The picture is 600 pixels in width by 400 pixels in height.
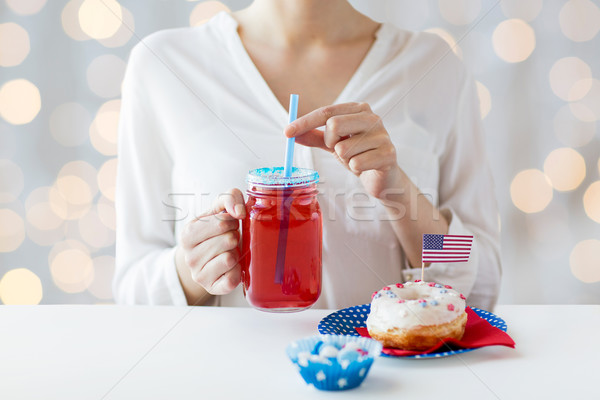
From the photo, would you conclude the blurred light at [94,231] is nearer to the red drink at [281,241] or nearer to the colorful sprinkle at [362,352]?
the red drink at [281,241]

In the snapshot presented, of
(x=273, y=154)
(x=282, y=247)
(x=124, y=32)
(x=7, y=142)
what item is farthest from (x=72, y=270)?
(x=282, y=247)

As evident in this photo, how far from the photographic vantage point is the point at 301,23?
1317mm

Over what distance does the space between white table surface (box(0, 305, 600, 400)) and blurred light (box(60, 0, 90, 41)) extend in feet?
2.90

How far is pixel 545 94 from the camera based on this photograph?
1597mm

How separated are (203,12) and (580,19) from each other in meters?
0.99

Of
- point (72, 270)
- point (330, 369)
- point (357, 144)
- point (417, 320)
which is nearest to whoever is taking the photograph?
point (330, 369)

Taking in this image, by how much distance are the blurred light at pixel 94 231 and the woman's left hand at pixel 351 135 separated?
34.1 inches

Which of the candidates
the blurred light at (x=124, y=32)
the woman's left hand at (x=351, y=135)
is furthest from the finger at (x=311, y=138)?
the blurred light at (x=124, y=32)

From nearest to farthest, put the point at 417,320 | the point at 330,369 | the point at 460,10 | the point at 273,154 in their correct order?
the point at 330,369
the point at 417,320
the point at 273,154
the point at 460,10

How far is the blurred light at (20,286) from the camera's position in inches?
66.1

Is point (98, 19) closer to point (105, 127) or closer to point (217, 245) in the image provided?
point (105, 127)

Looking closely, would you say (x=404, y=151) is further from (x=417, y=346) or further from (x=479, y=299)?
(x=417, y=346)

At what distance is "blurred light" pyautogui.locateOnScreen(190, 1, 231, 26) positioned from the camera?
1.58 meters

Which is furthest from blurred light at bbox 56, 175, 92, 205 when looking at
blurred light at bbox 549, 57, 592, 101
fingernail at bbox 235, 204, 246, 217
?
blurred light at bbox 549, 57, 592, 101
